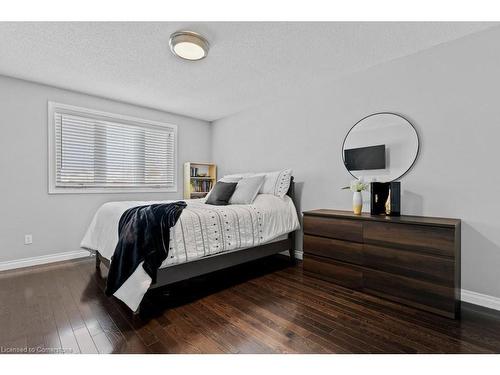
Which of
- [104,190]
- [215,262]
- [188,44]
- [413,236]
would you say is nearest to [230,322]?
[215,262]

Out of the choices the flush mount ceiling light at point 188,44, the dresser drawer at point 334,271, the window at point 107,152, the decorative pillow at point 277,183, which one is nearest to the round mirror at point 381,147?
the decorative pillow at point 277,183

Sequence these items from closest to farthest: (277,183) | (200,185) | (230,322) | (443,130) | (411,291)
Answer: (230,322), (411,291), (443,130), (277,183), (200,185)

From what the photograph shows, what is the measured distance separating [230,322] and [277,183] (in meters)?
1.97

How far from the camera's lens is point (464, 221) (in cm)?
224

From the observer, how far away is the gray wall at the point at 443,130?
212cm

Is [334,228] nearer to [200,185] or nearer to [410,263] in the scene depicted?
[410,263]

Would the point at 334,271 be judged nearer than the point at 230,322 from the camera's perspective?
No

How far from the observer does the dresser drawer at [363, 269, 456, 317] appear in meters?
1.94

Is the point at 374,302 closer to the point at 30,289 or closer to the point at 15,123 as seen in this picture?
the point at 30,289

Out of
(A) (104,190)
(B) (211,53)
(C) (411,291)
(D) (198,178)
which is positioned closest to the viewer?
(C) (411,291)

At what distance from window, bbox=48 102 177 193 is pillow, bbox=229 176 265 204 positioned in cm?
182

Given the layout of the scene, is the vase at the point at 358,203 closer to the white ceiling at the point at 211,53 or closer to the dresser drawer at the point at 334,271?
the dresser drawer at the point at 334,271

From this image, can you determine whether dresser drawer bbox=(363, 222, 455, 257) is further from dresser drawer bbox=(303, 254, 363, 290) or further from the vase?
dresser drawer bbox=(303, 254, 363, 290)

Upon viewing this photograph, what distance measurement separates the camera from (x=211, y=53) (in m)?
2.51
